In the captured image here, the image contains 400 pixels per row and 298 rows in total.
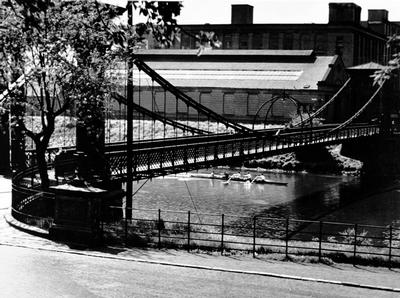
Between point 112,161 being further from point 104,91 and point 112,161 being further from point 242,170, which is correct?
point 242,170

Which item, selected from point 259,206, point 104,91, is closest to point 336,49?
point 259,206

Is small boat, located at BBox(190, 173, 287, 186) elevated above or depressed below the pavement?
below

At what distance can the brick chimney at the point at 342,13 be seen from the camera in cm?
8306

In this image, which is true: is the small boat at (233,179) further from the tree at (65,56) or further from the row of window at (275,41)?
the row of window at (275,41)

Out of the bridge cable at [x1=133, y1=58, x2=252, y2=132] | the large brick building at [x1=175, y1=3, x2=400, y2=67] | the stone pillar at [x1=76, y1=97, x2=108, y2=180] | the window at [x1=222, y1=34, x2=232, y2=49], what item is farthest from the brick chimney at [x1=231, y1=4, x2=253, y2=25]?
the stone pillar at [x1=76, y1=97, x2=108, y2=180]

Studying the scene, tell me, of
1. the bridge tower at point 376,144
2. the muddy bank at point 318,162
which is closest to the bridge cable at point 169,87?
the muddy bank at point 318,162

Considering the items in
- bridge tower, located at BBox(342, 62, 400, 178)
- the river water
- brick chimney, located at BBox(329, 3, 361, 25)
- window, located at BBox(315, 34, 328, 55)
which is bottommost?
the river water

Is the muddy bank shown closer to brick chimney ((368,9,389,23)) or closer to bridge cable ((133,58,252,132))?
bridge cable ((133,58,252,132))

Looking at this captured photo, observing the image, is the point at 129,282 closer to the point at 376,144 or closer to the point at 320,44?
the point at 376,144

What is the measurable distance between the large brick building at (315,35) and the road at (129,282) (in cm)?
6658

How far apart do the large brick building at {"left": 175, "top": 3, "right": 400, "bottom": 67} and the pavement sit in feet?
212

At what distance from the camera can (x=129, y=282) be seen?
13445mm

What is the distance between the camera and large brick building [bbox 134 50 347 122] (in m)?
66.2

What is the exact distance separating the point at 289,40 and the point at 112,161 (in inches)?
→ 2569
